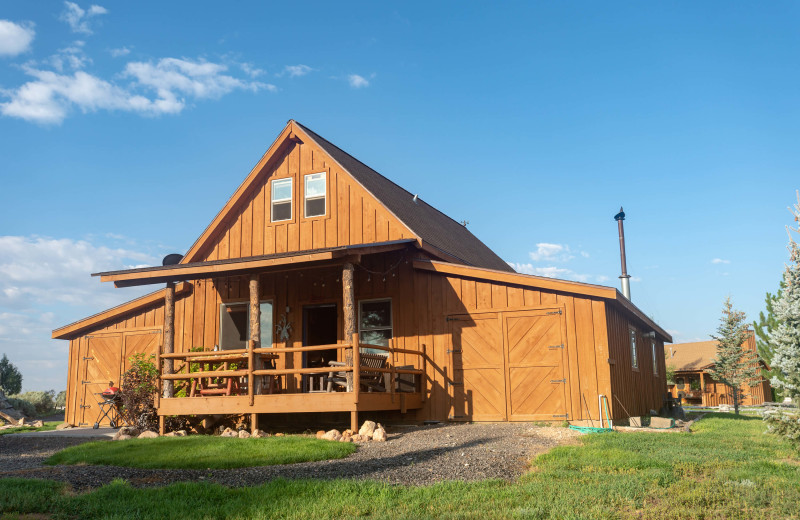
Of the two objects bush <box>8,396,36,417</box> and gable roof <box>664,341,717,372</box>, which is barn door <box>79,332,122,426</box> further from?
gable roof <box>664,341,717,372</box>

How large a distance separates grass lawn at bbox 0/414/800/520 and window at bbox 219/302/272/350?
875 cm

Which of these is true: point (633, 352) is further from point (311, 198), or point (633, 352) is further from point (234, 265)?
point (234, 265)

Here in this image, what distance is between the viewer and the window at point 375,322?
14492 millimetres

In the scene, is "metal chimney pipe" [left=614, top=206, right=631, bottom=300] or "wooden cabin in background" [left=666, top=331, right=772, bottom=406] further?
"wooden cabin in background" [left=666, top=331, right=772, bottom=406]

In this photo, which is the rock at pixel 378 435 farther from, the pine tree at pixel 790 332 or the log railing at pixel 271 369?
the pine tree at pixel 790 332

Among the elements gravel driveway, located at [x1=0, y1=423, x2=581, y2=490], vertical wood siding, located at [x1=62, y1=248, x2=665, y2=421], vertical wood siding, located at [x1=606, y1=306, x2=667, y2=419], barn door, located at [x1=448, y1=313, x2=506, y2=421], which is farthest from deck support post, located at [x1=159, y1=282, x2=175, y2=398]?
vertical wood siding, located at [x1=606, y1=306, x2=667, y2=419]

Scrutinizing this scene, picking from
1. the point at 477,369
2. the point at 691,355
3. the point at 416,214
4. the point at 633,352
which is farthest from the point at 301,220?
the point at 691,355

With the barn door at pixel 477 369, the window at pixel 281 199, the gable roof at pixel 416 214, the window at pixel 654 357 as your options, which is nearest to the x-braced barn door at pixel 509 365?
the barn door at pixel 477 369

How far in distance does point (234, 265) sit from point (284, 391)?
3283 millimetres

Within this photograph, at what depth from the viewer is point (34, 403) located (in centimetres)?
2338

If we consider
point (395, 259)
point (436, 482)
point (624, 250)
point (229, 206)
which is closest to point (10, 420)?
point (229, 206)

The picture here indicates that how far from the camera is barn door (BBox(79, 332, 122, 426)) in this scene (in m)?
16.8

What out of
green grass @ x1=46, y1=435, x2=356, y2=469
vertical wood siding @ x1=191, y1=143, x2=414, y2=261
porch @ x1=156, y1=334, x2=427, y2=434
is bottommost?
green grass @ x1=46, y1=435, x2=356, y2=469

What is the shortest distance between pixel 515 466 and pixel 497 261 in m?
16.3
